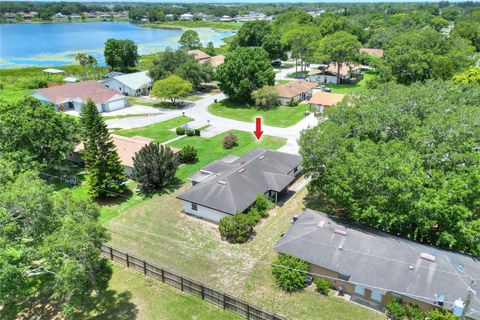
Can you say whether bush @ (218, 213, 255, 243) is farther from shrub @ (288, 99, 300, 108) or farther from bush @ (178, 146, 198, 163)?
shrub @ (288, 99, 300, 108)

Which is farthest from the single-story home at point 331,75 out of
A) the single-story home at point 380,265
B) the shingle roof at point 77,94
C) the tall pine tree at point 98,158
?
the single-story home at point 380,265

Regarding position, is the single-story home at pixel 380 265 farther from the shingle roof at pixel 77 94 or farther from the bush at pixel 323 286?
the shingle roof at pixel 77 94

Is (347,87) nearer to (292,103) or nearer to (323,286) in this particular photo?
(292,103)

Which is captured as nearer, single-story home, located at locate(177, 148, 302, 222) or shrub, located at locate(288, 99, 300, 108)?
single-story home, located at locate(177, 148, 302, 222)

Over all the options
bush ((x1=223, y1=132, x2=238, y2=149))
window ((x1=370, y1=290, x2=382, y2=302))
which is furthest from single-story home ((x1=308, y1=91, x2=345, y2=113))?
window ((x1=370, y1=290, x2=382, y2=302))

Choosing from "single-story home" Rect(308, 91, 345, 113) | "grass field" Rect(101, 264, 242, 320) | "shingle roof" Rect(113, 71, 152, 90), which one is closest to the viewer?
"grass field" Rect(101, 264, 242, 320)
